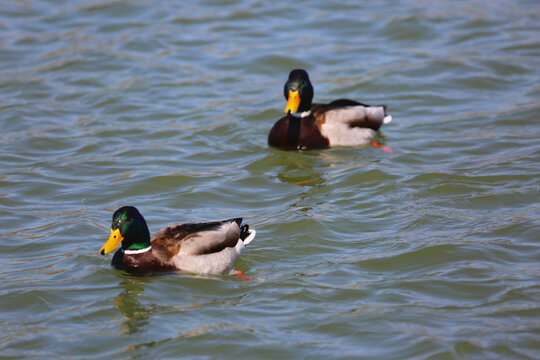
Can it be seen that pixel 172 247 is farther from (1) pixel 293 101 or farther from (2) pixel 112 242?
(1) pixel 293 101

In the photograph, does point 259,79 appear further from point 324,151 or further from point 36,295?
point 36,295

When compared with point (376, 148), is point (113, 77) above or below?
above

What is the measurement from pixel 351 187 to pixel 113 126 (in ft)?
12.6

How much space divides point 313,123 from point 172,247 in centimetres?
399

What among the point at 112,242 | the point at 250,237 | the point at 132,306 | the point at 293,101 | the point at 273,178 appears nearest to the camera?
the point at 132,306

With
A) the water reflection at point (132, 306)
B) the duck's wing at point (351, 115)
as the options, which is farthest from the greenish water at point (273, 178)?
the duck's wing at point (351, 115)

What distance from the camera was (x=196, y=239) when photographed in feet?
23.0

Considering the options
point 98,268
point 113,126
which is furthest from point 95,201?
point 113,126

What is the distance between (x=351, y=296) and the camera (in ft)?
21.3

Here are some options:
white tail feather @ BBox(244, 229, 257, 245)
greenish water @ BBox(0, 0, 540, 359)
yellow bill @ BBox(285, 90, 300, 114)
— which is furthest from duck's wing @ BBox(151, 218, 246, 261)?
yellow bill @ BBox(285, 90, 300, 114)

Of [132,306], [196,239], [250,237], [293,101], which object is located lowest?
[132,306]

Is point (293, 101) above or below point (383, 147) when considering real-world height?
above

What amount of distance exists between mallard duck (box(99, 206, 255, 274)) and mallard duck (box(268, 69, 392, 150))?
3440 millimetres

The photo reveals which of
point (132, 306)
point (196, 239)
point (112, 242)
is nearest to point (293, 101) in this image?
point (196, 239)
